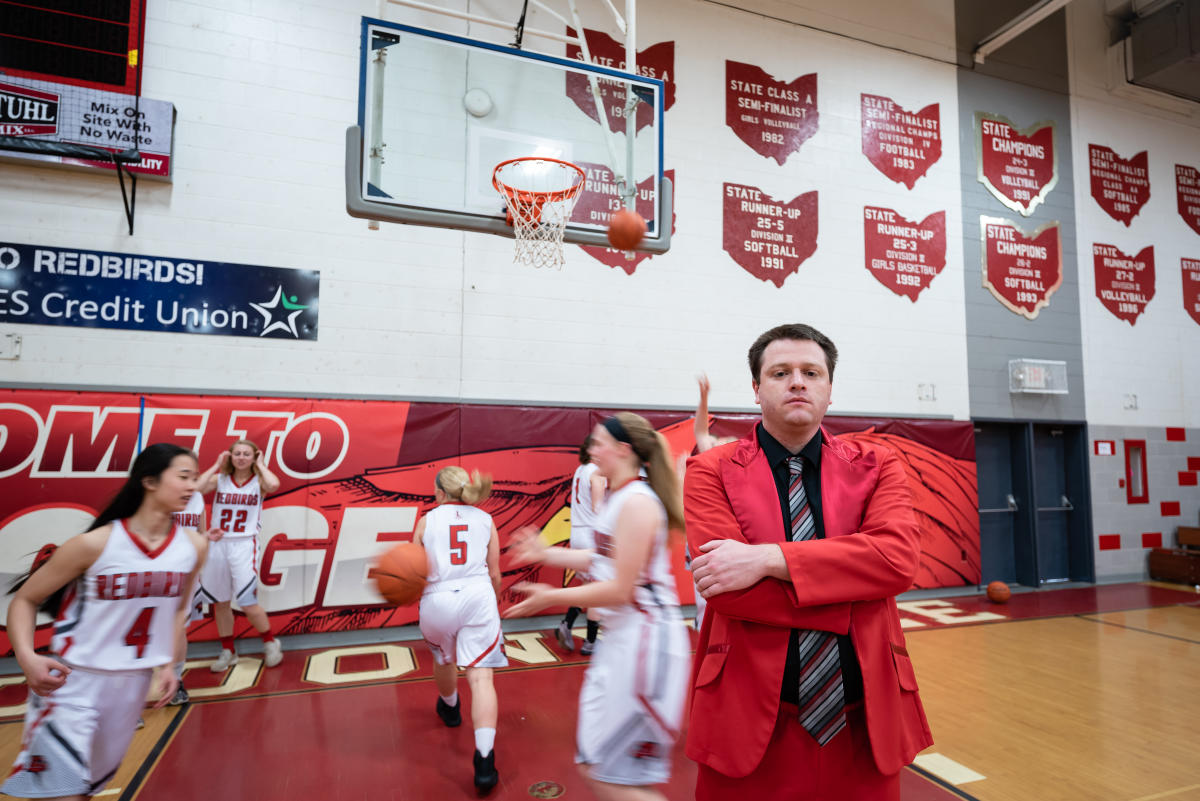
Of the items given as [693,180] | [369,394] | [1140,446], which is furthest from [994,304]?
[369,394]

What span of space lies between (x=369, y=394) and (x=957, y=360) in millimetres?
7248

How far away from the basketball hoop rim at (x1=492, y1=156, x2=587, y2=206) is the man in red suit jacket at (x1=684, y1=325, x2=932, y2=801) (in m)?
3.40

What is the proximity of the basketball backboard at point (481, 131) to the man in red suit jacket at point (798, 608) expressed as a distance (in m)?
3.19

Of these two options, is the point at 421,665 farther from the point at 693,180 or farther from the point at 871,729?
the point at 693,180

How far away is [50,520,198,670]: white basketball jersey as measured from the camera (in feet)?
7.52

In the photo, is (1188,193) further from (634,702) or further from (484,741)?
(484,741)

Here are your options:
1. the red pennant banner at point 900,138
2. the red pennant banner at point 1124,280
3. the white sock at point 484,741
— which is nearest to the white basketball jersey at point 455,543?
the white sock at point 484,741

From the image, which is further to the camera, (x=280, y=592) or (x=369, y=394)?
(x=369, y=394)

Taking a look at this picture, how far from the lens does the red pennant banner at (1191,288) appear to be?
9.77 metres

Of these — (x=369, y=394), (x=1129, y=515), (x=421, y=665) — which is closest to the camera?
(x=421, y=665)

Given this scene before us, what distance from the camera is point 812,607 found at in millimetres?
1481

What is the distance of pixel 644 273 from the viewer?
701 centimetres

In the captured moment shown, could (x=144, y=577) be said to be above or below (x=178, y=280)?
below

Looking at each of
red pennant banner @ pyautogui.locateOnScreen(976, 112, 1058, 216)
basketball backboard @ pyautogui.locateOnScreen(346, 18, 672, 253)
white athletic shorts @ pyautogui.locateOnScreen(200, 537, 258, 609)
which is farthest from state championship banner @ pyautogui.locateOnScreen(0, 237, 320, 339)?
red pennant banner @ pyautogui.locateOnScreen(976, 112, 1058, 216)
